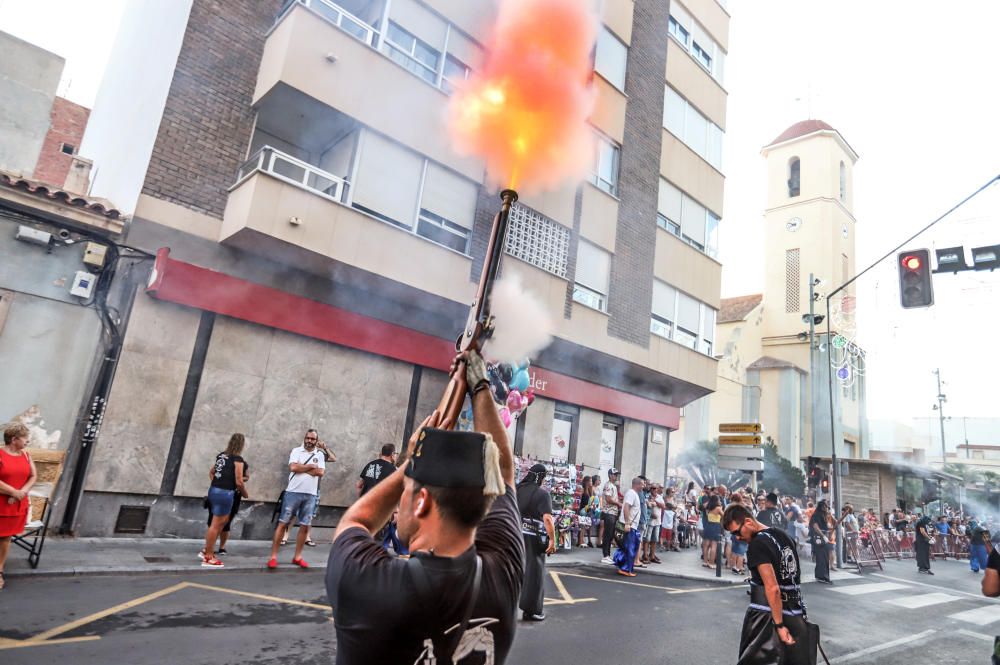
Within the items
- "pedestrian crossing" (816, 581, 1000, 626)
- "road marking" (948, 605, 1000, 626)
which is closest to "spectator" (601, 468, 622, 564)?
"pedestrian crossing" (816, 581, 1000, 626)

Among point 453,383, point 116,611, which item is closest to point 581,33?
point 453,383

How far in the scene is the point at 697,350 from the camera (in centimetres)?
1695

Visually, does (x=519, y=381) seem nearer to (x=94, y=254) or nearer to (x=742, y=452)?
(x=742, y=452)

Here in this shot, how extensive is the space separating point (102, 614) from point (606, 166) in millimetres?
13933

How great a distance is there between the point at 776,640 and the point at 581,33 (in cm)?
558

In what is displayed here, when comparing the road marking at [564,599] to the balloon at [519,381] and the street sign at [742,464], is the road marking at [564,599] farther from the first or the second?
the street sign at [742,464]

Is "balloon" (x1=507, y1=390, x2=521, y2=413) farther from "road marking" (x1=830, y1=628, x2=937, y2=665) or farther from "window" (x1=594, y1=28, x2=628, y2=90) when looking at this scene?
"window" (x1=594, y1=28, x2=628, y2=90)

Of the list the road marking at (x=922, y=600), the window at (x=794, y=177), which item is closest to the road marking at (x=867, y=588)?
the road marking at (x=922, y=600)

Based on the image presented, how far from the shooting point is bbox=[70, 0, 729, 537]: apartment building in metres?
8.55

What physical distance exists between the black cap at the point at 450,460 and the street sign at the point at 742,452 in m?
12.7

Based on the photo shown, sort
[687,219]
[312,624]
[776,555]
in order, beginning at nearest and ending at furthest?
[776,555]
[312,624]
[687,219]

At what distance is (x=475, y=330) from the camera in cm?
218

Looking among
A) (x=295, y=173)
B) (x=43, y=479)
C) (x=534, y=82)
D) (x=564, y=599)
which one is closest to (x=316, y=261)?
(x=295, y=173)

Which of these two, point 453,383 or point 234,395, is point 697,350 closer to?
point 234,395
